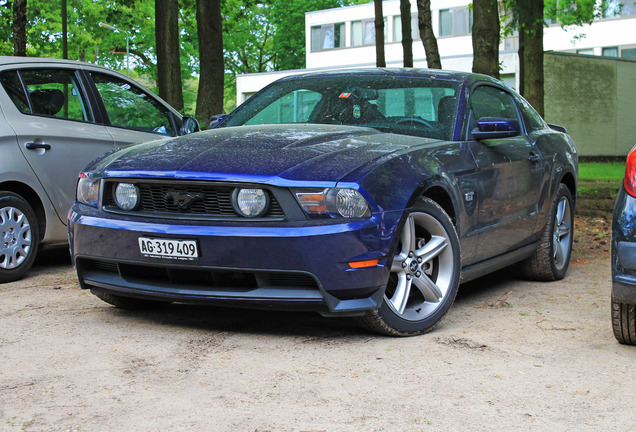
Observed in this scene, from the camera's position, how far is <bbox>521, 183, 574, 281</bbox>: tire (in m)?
7.18

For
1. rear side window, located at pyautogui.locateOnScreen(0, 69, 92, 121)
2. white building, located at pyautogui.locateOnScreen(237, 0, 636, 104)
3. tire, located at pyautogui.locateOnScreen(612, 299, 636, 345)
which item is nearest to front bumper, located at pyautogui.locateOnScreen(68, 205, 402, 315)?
tire, located at pyautogui.locateOnScreen(612, 299, 636, 345)

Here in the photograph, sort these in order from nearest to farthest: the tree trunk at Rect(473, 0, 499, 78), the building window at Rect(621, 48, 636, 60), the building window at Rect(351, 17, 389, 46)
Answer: the tree trunk at Rect(473, 0, 499, 78)
the building window at Rect(621, 48, 636, 60)
the building window at Rect(351, 17, 389, 46)

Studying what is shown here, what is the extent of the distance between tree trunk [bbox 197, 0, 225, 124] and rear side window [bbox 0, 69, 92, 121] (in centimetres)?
691

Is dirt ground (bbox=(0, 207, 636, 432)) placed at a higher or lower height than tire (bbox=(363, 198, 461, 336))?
lower

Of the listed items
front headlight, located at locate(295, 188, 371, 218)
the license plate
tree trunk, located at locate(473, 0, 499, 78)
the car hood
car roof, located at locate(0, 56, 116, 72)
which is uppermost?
tree trunk, located at locate(473, 0, 499, 78)

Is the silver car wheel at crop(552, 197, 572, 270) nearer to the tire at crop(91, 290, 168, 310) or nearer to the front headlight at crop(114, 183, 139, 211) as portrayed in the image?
the tire at crop(91, 290, 168, 310)

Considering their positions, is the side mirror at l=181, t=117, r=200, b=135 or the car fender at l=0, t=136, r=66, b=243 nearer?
the car fender at l=0, t=136, r=66, b=243

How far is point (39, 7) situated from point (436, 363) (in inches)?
1009

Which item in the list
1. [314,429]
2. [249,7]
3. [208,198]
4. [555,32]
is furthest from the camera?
[555,32]

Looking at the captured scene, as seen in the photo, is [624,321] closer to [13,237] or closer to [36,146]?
[13,237]

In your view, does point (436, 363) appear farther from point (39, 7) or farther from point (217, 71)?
point (39, 7)

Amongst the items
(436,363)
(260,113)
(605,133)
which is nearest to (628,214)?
(436,363)

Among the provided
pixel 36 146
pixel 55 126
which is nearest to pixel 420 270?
pixel 36 146

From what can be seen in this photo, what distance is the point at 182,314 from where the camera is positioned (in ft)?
18.3
